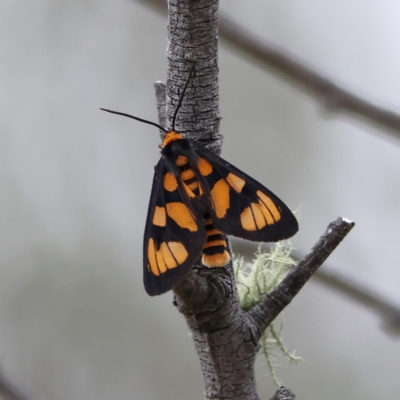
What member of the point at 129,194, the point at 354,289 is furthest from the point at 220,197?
the point at 129,194

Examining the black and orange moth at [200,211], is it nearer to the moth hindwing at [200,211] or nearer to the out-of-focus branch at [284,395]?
the moth hindwing at [200,211]

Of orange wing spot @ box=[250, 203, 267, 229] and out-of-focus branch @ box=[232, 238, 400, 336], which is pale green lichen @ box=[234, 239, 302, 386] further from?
out-of-focus branch @ box=[232, 238, 400, 336]

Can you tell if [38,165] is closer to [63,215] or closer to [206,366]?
[63,215]

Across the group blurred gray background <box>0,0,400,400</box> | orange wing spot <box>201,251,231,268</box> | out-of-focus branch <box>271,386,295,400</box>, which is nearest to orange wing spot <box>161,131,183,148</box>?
orange wing spot <box>201,251,231,268</box>

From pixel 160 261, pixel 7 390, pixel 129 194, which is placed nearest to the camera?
pixel 160 261

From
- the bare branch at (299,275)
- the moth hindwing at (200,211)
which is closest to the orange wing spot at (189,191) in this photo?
the moth hindwing at (200,211)

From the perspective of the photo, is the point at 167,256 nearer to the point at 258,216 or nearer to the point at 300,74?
the point at 258,216

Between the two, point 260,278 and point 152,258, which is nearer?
point 152,258
